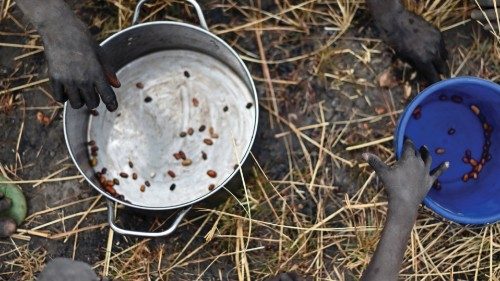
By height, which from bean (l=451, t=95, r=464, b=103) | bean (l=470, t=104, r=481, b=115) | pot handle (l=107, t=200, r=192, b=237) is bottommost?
pot handle (l=107, t=200, r=192, b=237)

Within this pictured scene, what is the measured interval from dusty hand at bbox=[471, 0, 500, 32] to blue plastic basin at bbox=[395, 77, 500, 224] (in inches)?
12.3

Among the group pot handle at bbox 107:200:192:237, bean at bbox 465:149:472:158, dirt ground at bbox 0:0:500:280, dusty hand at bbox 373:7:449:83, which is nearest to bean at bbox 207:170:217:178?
dirt ground at bbox 0:0:500:280

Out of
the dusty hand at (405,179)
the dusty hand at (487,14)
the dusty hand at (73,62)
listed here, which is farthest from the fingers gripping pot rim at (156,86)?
the dusty hand at (487,14)

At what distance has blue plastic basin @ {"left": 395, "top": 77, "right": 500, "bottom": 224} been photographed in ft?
9.02

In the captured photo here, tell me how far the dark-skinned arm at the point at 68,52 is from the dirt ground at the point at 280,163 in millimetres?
660

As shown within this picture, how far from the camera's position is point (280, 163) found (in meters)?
2.98

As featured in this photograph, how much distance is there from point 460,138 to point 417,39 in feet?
1.39

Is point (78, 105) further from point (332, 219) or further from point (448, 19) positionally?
point (448, 19)

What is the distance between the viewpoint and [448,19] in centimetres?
299

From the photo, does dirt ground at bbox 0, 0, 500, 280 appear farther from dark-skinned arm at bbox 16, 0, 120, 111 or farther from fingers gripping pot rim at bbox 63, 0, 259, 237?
dark-skinned arm at bbox 16, 0, 120, 111

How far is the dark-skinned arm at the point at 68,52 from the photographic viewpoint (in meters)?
2.34

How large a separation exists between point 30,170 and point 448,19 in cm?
181

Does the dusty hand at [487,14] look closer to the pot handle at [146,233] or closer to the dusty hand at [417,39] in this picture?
the dusty hand at [417,39]

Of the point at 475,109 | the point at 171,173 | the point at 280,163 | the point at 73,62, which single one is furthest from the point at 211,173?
the point at 475,109
